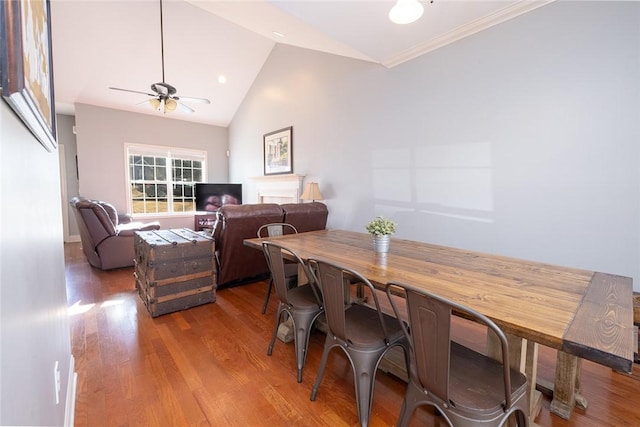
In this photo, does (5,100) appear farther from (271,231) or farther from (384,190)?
(384,190)

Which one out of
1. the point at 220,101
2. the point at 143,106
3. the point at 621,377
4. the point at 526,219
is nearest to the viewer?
the point at 621,377

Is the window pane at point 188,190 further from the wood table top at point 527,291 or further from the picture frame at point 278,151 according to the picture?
the wood table top at point 527,291

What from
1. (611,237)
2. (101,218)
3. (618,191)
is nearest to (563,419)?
(611,237)

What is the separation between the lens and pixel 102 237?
12.6 feet

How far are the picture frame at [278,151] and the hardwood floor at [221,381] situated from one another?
329 centimetres

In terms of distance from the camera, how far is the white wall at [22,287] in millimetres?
511

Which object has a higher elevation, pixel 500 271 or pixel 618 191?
pixel 618 191

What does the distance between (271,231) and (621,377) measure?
9.23 ft

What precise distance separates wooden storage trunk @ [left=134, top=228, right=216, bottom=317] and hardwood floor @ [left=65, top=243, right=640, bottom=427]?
170 mm

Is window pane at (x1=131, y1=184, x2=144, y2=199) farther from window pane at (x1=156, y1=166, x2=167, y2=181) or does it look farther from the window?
window pane at (x1=156, y1=166, x2=167, y2=181)

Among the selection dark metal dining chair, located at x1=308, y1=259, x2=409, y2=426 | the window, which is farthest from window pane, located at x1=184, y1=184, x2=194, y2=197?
dark metal dining chair, located at x1=308, y1=259, x2=409, y2=426

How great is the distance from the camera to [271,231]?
293 centimetres

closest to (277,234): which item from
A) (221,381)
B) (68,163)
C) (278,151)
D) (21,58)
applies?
(221,381)

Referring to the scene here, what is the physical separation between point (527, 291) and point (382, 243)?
0.89m
